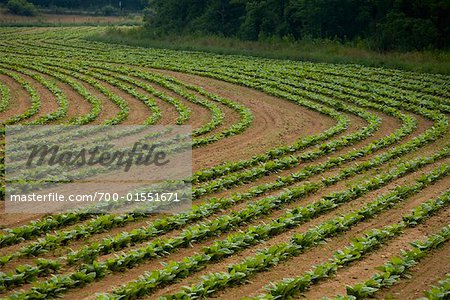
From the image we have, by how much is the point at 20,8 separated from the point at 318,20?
60385 millimetres

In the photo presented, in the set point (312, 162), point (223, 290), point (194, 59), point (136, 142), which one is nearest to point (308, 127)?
point (312, 162)

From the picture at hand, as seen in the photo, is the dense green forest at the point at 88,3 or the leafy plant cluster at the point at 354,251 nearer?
the leafy plant cluster at the point at 354,251

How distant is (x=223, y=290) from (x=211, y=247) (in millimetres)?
1224

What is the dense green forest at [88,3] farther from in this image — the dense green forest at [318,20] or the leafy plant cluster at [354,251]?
the leafy plant cluster at [354,251]

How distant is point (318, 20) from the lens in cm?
5028

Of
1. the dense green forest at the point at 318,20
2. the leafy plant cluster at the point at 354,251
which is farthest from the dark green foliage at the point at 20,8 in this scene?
the leafy plant cluster at the point at 354,251

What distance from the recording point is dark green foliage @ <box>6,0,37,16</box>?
3730 inches

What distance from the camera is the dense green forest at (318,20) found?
4156 cm

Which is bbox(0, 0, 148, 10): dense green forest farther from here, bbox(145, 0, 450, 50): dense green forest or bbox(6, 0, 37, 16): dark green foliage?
bbox(145, 0, 450, 50): dense green forest

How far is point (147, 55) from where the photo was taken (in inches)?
1698

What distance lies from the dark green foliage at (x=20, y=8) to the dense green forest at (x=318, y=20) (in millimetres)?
33597

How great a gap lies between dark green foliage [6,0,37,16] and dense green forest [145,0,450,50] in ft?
110

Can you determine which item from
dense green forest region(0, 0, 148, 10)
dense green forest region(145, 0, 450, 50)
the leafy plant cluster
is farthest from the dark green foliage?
the leafy plant cluster

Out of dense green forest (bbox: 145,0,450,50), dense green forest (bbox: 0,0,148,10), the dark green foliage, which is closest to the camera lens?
dense green forest (bbox: 145,0,450,50)
